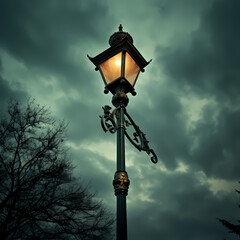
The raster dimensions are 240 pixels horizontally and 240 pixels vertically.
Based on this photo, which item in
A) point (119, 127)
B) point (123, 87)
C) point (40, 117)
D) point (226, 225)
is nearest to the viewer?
point (119, 127)

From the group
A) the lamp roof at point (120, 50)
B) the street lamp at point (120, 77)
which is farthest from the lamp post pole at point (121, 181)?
the lamp roof at point (120, 50)

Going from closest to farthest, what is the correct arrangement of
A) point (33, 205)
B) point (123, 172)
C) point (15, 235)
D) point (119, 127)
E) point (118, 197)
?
point (118, 197) → point (123, 172) → point (119, 127) → point (15, 235) → point (33, 205)

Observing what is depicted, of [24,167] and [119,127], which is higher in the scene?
[24,167]

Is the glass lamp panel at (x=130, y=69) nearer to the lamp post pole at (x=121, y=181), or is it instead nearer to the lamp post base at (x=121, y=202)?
the lamp post pole at (x=121, y=181)

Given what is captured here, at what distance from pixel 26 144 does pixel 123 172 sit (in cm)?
898

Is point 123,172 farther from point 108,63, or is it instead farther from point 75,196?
point 75,196

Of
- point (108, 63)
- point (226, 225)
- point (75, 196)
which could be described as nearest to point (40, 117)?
point (75, 196)

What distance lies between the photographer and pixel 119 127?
3.38m

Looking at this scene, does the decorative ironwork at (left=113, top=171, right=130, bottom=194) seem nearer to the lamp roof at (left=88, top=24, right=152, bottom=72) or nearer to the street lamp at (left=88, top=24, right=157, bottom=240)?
the street lamp at (left=88, top=24, right=157, bottom=240)

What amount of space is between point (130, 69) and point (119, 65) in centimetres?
22

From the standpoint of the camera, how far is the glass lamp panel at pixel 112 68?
3877 mm

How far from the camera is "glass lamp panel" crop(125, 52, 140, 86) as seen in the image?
389 centimetres

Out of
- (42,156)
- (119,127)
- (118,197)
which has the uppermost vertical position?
(42,156)

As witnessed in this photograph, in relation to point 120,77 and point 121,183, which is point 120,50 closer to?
point 120,77
